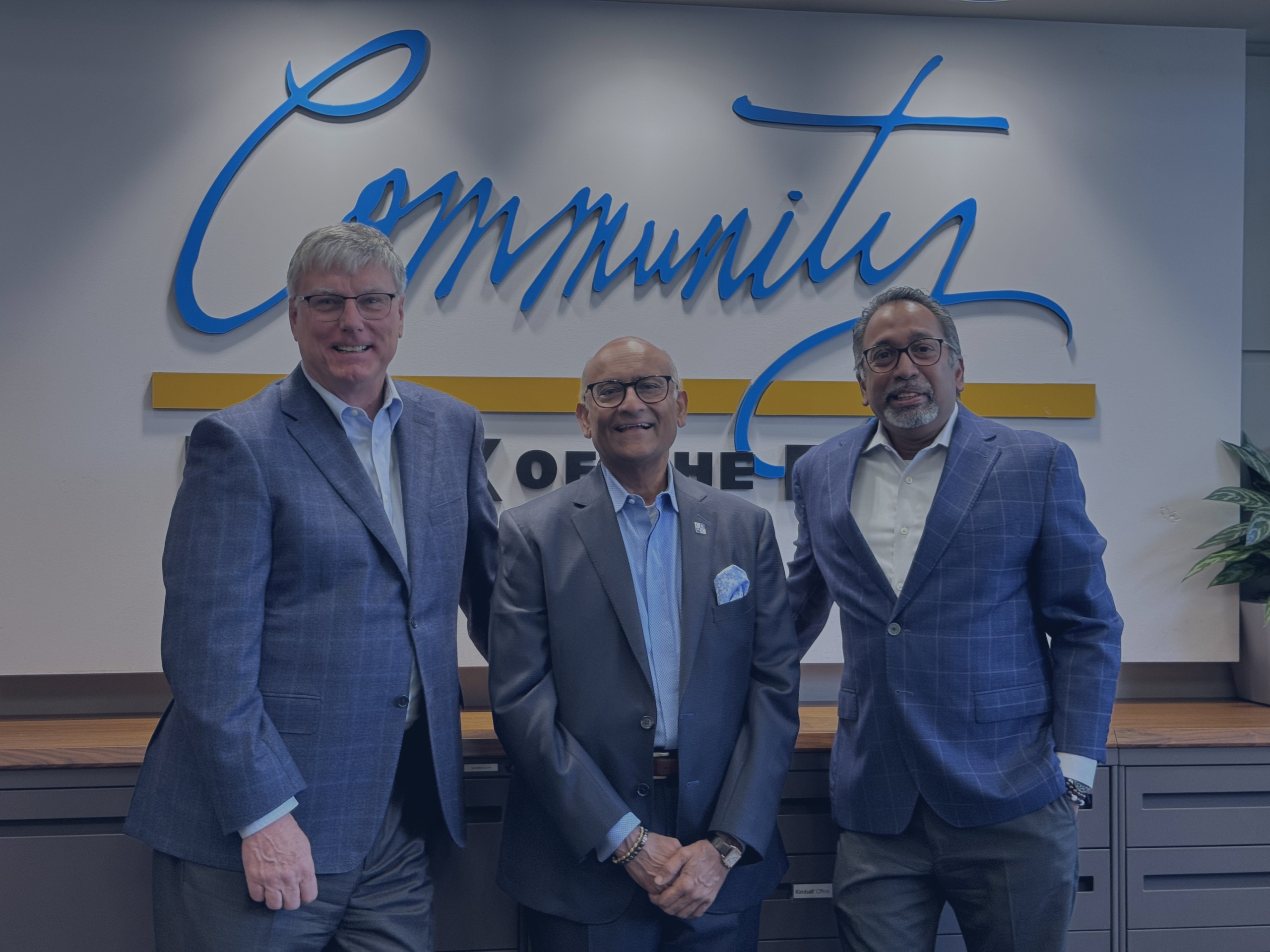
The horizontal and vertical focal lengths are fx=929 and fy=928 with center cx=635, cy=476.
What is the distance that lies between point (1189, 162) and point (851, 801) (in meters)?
2.73

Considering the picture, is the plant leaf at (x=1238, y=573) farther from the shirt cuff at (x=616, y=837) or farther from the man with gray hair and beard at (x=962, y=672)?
the shirt cuff at (x=616, y=837)

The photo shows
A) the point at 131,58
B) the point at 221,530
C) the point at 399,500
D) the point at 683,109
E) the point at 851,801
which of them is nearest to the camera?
the point at 221,530

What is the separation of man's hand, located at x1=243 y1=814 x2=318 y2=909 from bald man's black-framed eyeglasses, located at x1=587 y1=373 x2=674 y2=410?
3.43ft

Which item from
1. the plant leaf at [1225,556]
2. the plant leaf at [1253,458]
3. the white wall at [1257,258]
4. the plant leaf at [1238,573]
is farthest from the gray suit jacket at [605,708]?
the white wall at [1257,258]

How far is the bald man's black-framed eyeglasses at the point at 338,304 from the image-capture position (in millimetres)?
1878

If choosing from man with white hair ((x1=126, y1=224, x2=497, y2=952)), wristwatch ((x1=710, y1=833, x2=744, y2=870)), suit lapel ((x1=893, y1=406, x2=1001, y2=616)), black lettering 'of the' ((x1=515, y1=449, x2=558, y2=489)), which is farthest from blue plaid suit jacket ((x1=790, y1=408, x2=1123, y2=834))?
black lettering 'of the' ((x1=515, y1=449, x2=558, y2=489))

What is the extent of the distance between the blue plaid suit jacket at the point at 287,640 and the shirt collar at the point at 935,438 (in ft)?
3.53

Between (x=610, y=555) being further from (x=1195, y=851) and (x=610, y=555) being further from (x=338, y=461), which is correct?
(x=1195, y=851)

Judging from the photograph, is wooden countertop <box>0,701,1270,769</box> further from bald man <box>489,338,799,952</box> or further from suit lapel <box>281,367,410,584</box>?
suit lapel <box>281,367,410,584</box>

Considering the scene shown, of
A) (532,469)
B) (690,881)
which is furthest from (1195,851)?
(532,469)

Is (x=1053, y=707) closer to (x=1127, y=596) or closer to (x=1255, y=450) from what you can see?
(x=1127, y=596)

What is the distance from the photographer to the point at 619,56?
10.5 feet

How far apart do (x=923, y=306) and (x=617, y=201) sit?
1376mm

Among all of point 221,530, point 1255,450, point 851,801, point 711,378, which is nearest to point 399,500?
point 221,530
